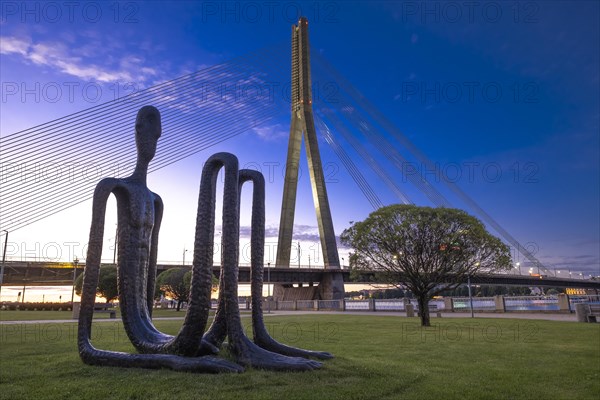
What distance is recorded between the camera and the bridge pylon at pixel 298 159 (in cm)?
4612

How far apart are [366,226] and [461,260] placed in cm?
525

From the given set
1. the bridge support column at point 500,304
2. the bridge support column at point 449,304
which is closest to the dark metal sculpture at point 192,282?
the bridge support column at point 500,304

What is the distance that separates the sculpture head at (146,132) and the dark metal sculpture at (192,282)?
23mm

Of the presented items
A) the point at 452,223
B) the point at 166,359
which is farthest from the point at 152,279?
the point at 452,223

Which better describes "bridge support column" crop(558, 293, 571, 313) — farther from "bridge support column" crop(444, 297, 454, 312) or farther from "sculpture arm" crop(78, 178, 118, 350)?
"sculpture arm" crop(78, 178, 118, 350)

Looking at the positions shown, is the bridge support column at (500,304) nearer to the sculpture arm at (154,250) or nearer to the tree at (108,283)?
the sculpture arm at (154,250)

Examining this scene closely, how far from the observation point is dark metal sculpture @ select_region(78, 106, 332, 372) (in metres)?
7.95

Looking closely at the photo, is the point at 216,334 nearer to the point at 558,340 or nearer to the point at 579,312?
the point at 558,340

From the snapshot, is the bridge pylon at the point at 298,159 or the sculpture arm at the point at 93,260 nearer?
the sculpture arm at the point at 93,260

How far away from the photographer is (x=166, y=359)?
7930mm

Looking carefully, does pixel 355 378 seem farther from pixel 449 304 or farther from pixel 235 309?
pixel 449 304

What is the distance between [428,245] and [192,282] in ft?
55.0

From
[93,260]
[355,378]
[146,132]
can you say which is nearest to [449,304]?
[355,378]

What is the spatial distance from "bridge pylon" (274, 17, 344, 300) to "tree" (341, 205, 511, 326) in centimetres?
2391
